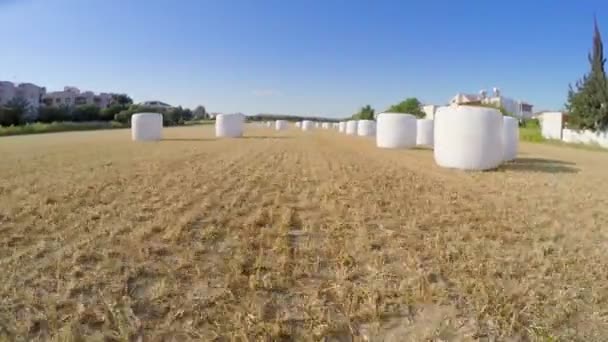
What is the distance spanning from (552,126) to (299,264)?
47277 mm

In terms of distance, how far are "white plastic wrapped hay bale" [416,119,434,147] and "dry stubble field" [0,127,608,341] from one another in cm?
1556

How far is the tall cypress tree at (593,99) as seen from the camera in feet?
107

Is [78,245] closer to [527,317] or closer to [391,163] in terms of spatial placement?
[527,317]

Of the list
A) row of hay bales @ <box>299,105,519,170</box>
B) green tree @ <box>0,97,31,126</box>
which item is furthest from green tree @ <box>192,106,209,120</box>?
row of hay bales @ <box>299,105,519,170</box>

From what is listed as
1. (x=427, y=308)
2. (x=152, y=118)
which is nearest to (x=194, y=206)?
(x=427, y=308)

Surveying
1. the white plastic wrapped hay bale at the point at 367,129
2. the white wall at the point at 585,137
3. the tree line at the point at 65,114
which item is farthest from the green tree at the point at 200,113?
the white wall at the point at 585,137

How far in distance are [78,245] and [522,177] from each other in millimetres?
11280

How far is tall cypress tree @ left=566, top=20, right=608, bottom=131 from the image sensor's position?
32.5 m

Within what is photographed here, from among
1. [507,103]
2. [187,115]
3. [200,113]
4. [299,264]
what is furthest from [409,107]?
[299,264]

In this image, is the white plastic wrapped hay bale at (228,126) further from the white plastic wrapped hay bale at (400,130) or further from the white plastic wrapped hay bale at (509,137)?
the white plastic wrapped hay bale at (509,137)

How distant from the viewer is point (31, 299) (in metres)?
3.61

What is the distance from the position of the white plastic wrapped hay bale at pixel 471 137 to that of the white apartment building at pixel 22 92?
101 metres

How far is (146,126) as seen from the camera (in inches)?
1121

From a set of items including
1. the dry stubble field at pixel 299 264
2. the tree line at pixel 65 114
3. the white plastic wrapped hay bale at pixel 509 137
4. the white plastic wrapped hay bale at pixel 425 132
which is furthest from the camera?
the tree line at pixel 65 114
